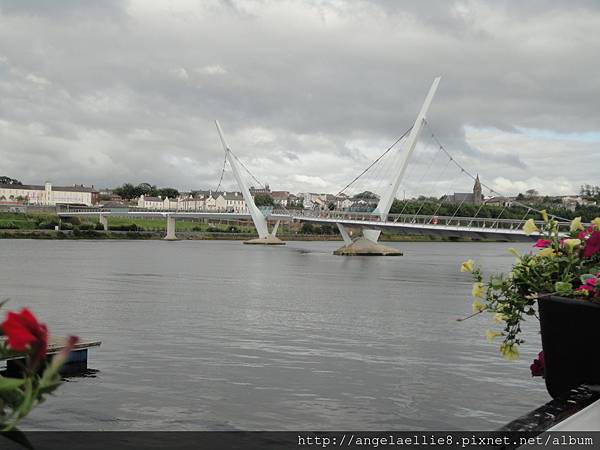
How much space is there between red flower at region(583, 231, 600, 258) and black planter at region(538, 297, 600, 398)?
400mm

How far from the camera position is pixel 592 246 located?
10.8ft

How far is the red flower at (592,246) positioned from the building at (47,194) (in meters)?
175

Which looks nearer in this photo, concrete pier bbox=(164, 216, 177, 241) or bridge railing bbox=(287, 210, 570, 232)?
bridge railing bbox=(287, 210, 570, 232)

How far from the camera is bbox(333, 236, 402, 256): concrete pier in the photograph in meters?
74.6

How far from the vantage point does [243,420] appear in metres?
9.95

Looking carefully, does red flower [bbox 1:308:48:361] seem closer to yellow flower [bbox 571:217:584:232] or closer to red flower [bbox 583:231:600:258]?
red flower [bbox 583:231:600:258]

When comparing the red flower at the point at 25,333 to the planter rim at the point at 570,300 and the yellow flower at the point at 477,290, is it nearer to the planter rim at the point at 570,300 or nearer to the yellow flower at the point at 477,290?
the planter rim at the point at 570,300

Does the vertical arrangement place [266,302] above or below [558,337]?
below

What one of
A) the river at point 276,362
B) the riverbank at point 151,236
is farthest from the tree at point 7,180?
the river at point 276,362

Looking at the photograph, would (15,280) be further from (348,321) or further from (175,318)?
(348,321)

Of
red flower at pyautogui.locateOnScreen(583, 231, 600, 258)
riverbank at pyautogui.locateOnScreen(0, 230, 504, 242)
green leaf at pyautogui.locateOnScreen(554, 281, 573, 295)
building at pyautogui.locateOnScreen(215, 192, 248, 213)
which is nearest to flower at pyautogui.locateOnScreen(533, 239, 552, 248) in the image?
red flower at pyautogui.locateOnScreen(583, 231, 600, 258)

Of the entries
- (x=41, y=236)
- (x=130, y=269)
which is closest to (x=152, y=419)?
(x=130, y=269)

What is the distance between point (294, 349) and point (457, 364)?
361 cm

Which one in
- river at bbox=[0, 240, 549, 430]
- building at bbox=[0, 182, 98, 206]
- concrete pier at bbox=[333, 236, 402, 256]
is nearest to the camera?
river at bbox=[0, 240, 549, 430]
